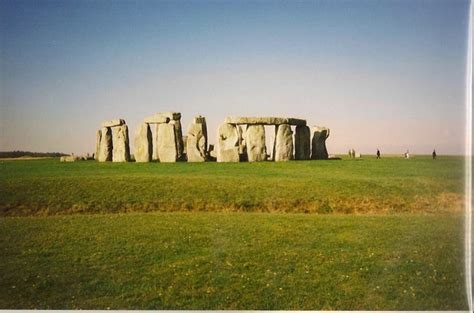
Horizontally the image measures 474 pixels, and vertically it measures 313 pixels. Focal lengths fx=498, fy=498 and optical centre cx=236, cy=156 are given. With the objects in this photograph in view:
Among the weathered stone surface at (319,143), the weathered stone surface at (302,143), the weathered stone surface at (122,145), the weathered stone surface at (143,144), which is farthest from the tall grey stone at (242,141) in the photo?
the weathered stone surface at (122,145)

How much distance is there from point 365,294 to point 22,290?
522cm

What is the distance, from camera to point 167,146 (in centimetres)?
1867

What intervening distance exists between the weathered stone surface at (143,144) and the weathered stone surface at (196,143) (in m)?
1.50

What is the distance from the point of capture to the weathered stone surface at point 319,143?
21.0m

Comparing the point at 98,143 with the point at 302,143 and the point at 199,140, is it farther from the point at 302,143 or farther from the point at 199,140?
the point at 302,143

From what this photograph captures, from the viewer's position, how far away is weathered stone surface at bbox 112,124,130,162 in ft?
63.4

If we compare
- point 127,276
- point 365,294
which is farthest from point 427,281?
point 127,276

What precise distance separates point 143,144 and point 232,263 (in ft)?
37.2

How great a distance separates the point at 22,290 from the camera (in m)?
7.59

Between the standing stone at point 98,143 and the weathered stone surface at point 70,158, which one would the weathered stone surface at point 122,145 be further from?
the weathered stone surface at point 70,158

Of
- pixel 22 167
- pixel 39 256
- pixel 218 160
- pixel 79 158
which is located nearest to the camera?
pixel 39 256

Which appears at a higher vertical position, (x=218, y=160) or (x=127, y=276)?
(x=218, y=160)

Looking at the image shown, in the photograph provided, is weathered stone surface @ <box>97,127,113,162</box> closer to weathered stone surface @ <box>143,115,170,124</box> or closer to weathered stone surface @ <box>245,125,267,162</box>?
weathered stone surface @ <box>143,115,170,124</box>

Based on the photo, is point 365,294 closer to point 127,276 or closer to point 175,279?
point 175,279
